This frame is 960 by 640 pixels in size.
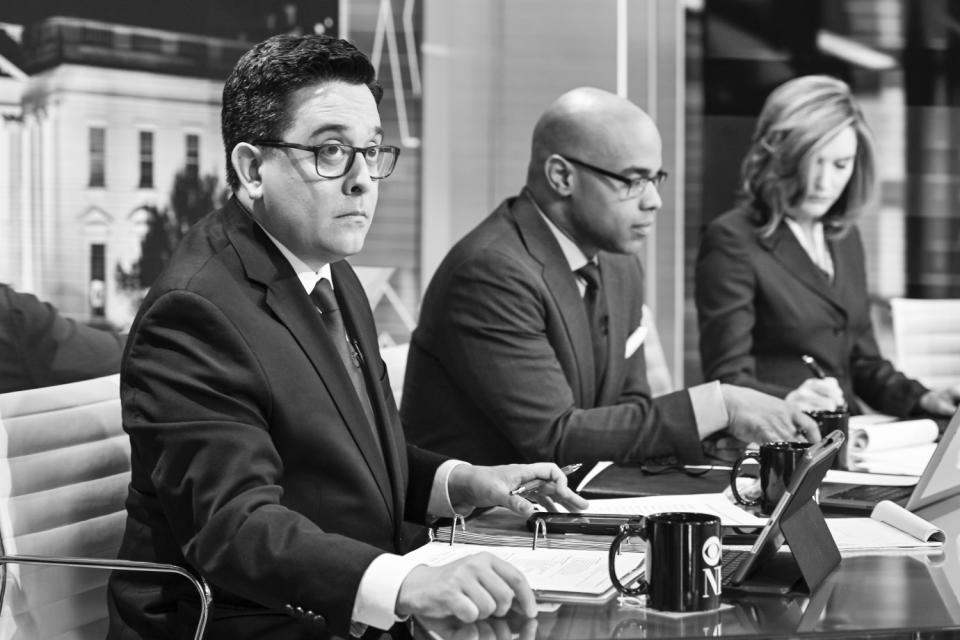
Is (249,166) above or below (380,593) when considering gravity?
above

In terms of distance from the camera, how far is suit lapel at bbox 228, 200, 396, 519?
1.70 meters

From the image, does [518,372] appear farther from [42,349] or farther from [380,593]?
[380,593]

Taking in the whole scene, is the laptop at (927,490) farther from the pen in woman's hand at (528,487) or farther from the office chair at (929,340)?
the office chair at (929,340)

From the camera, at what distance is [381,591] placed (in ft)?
4.45

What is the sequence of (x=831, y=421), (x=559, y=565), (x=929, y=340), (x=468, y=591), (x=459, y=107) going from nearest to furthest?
1. (x=468, y=591)
2. (x=559, y=565)
3. (x=831, y=421)
4. (x=929, y=340)
5. (x=459, y=107)

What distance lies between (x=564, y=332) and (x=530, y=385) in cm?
22

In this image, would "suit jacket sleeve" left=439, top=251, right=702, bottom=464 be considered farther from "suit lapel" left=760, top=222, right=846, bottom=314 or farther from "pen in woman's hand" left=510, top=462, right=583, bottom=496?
"suit lapel" left=760, top=222, right=846, bottom=314

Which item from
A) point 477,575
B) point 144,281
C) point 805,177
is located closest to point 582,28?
point 805,177

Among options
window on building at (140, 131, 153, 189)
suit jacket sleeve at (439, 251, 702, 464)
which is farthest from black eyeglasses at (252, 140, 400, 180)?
window on building at (140, 131, 153, 189)

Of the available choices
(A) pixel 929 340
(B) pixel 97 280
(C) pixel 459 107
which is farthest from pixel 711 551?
(C) pixel 459 107

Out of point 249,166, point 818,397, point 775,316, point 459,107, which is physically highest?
point 459,107

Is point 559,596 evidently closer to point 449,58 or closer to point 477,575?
point 477,575

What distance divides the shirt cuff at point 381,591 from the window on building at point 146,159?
2.15 metres

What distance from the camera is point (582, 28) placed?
4.88 metres
